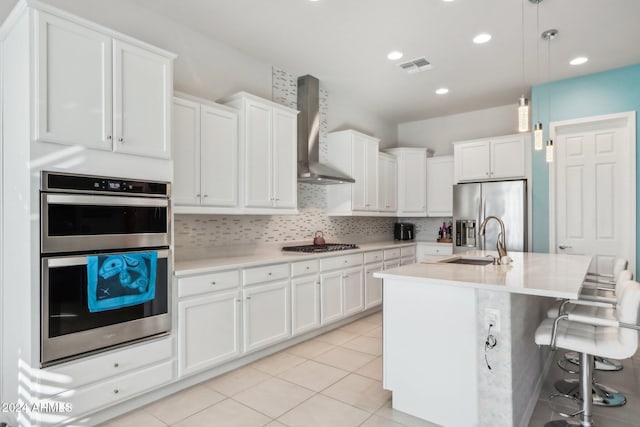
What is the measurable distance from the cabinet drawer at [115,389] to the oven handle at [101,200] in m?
1.07

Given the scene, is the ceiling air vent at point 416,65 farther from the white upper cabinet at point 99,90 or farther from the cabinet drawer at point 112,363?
the cabinet drawer at point 112,363

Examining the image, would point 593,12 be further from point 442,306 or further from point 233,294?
point 233,294

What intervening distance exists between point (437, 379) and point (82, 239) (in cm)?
227

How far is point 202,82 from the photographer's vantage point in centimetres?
339

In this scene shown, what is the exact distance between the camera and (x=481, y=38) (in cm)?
346

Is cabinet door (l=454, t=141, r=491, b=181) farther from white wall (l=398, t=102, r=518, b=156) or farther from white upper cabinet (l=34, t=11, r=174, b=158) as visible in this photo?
white upper cabinet (l=34, t=11, r=174, b=158)

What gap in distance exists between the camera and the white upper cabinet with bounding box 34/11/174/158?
200cm

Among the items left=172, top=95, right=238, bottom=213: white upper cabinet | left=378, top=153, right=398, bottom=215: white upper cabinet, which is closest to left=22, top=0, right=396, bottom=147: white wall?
left=172, top=95, right=238, bottom=213: white upper cabinet

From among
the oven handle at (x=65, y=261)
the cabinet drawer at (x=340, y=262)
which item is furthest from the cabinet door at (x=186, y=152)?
the cabinet drawer at (x=340, y=262)

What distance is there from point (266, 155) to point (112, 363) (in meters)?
2.15

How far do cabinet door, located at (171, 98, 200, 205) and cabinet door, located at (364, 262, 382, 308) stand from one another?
252 cm

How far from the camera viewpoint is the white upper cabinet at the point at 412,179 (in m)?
5.91

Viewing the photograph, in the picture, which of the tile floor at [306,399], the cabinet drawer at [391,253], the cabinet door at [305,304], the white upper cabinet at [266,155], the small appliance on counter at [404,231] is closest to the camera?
the tile floor at [306,399]

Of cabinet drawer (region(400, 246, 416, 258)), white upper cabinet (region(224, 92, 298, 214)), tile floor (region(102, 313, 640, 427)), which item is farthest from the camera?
cabinet drawer (region(400, 246, 416, 258))
